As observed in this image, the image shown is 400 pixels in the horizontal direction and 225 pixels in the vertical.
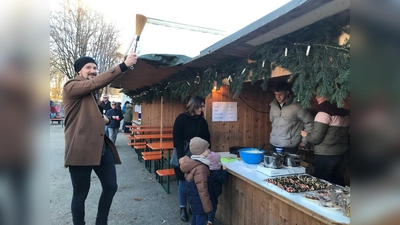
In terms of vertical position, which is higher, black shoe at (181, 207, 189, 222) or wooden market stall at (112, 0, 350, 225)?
wooden market stall at (112, 0, 350, 225)

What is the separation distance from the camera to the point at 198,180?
2578 millimetres

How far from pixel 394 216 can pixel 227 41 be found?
212 centimetres

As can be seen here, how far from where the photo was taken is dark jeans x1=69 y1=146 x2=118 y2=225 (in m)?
2.07

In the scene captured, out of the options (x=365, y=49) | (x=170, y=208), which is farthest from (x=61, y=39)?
(x=365, y=49)

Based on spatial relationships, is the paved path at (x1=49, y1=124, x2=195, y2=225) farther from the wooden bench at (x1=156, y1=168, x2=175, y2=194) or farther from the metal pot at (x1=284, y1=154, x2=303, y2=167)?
the metal pot at (x1=284, y1=154, x2=303, y2=167)

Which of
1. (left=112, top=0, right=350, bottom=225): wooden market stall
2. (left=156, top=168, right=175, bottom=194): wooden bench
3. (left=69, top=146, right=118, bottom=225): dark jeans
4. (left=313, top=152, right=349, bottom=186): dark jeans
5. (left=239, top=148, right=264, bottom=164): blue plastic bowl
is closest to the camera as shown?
(left=112, top=0, right=350, bottom=225): wooden market stall

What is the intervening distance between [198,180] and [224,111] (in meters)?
1.65

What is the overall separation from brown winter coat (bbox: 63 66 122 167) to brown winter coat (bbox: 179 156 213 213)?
3.24ft

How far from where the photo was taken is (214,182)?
2.78m

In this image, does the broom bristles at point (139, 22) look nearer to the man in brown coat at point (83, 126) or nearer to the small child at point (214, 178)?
the man in brown coat at point (83, 126)

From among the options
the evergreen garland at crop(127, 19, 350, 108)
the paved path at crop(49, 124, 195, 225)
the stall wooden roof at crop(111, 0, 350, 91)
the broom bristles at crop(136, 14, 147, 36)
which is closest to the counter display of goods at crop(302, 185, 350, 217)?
the evergreen garland at crop(127, 19, 350, 108)

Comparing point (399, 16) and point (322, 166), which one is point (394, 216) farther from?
point (322, 166)

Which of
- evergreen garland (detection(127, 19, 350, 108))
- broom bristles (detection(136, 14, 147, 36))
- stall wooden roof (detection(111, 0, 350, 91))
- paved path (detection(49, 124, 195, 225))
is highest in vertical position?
broom bristles (detection(136, 14, 147, 36))

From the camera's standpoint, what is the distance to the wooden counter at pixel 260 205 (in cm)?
173
